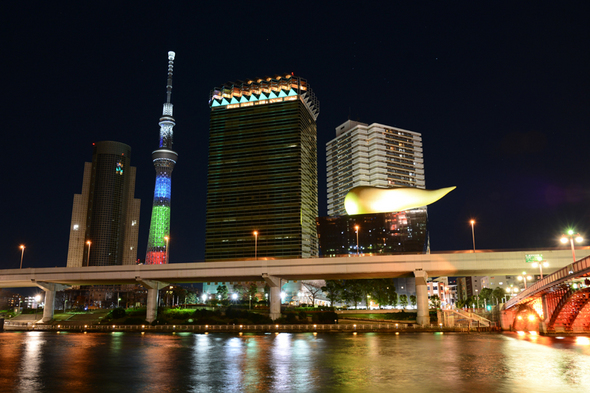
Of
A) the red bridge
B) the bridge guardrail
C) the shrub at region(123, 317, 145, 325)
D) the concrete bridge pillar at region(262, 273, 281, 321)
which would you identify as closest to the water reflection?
the bridge guardrail

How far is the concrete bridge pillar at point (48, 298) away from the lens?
79938 millimetres

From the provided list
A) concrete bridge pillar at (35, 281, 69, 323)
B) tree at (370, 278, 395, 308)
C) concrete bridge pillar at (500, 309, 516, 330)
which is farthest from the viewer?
tree at (370, 278, 395, 308)

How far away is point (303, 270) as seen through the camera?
69.7 m

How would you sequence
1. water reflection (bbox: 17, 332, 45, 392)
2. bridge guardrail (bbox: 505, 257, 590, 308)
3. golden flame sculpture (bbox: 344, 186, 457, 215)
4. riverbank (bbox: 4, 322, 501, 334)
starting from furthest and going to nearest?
golden flame sculpture (bbox: 344, 186, 457, 215), riverbank (bbox: 4, 322, 501, 334), bridge guardrail (bbox: 505, 257, 590, 308), water reflection (bbox: 17, 332, 45, 392)

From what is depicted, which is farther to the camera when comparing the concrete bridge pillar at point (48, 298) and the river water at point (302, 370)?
the concrete bridge pillar at point (48, 298)

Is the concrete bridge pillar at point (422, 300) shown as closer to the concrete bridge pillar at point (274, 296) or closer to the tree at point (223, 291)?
the concrete bridge pillar at point (274, 296)

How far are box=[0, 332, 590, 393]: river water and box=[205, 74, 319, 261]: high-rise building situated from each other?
130m

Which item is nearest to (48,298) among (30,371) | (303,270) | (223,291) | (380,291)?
(303,270)

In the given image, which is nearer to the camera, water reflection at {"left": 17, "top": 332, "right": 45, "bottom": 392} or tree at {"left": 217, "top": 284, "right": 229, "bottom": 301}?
water reflection at {"left": 17, "top": 332, "right": 45, "bottom": 392}

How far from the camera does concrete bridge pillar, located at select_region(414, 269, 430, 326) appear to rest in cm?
6372

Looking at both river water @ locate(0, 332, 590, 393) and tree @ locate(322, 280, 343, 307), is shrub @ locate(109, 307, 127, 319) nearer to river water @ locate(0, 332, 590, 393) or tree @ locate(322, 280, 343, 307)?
river water @ locate(0, 332, 590, 393)

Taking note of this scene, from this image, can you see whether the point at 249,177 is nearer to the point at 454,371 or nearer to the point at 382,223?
the point at 382,223

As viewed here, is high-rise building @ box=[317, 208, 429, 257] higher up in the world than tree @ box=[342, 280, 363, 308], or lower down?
higher up

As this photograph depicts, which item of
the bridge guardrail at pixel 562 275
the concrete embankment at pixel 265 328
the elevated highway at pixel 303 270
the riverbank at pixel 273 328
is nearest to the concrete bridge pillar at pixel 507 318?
the riverbank at pixel 273 328
